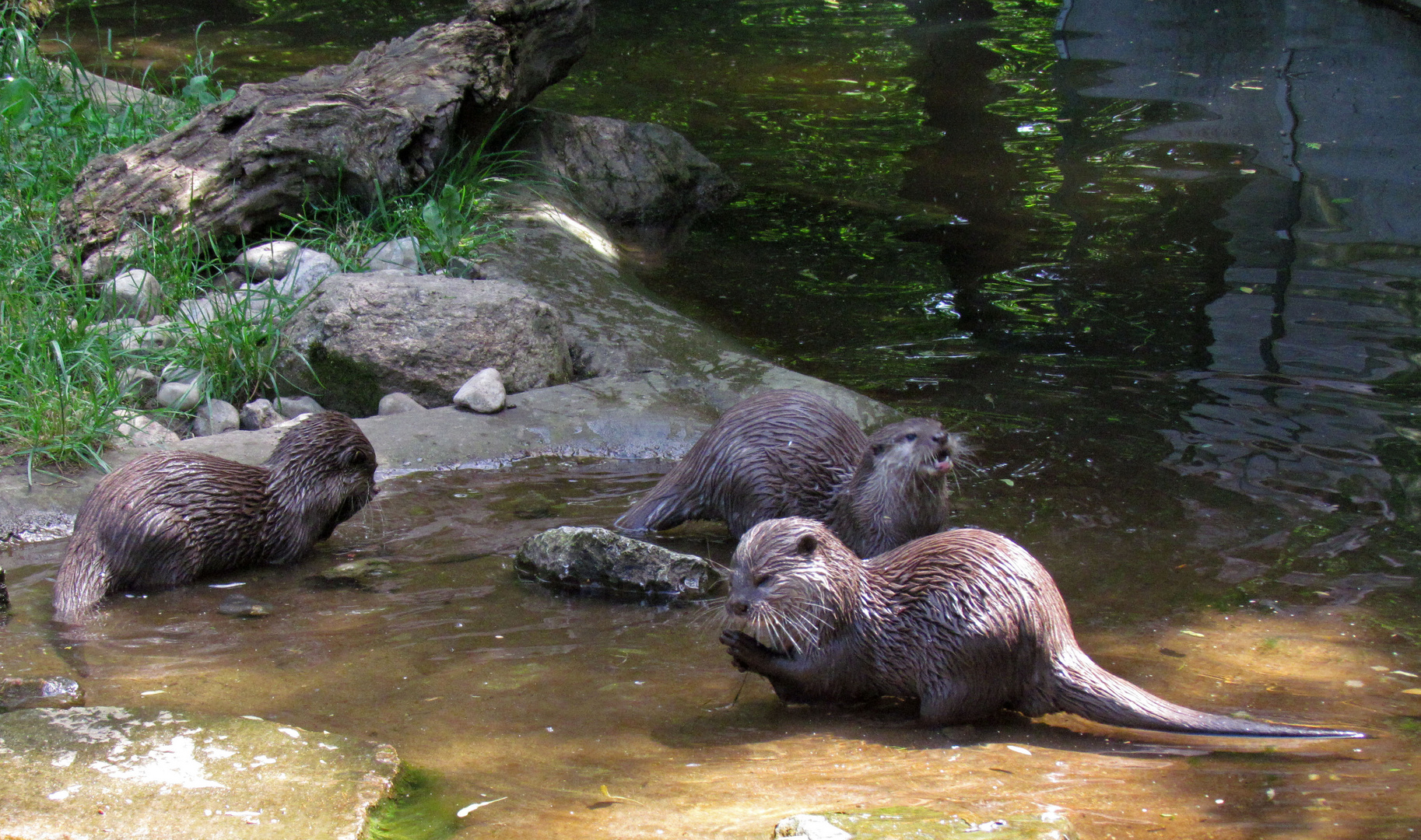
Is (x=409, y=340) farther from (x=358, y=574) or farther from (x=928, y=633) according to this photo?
(x=928, y=633)

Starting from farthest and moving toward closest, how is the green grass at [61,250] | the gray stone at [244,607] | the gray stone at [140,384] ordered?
the gray stone at [140,384]
the green grass at [61,250]
the gray stone at [244,607]

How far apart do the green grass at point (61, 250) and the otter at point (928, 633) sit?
8.27 ft

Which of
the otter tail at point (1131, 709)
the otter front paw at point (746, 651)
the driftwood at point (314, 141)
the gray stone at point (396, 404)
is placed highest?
the driftwood at point (314, 141)

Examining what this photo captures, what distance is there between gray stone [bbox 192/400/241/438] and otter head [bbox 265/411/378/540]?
3.05 feet

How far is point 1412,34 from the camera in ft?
35.8

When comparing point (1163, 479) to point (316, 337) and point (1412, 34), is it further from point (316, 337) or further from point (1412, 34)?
point (1412, 34)

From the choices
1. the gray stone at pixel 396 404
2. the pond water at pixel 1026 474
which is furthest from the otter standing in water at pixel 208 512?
the gray stone at pixel 396 404

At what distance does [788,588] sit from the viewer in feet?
8.69

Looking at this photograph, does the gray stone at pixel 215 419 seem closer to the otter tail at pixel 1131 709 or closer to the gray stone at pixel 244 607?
the gray stone at pixel 244 607

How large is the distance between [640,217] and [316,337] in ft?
10.5

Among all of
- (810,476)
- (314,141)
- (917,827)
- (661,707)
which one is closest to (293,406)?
(314,141)

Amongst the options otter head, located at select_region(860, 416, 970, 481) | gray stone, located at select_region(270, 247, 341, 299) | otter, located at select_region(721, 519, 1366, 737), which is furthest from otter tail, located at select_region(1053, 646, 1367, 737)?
gray stone, located at select_region(270, 247, 341, 299)

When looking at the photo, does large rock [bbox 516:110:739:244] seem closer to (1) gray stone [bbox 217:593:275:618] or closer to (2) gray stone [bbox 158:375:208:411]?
(2) gray stone [bbox 158:375:208:411]

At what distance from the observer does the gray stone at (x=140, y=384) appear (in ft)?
15.1
